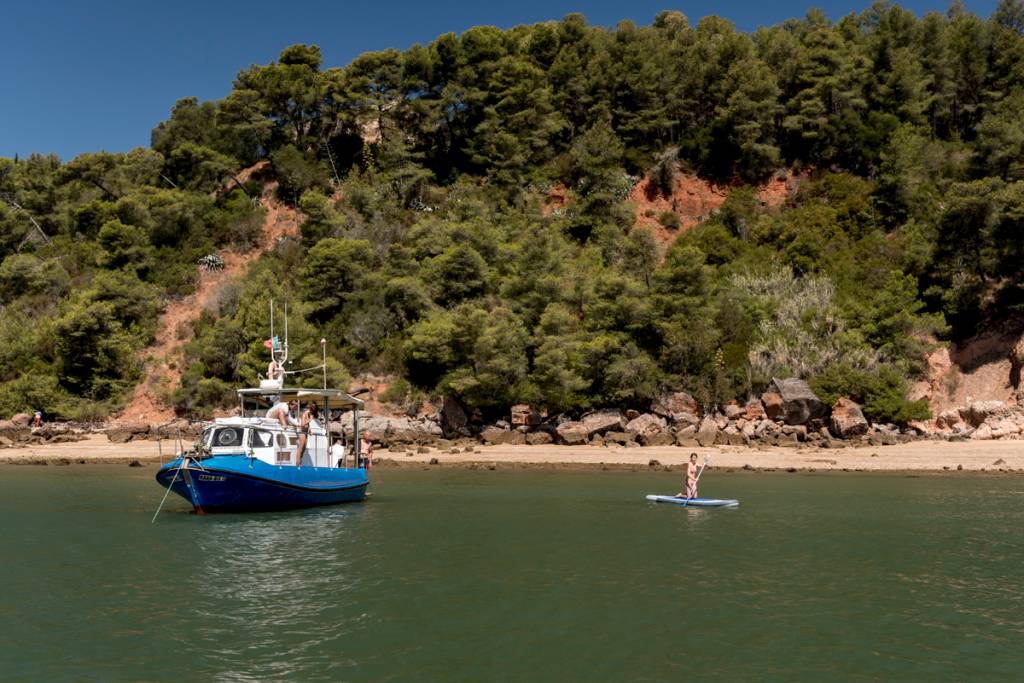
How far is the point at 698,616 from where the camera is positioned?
552 inches

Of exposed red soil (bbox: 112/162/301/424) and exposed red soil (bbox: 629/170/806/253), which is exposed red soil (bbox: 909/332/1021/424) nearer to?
exposed red soil (bbox: 629/170/806/253)

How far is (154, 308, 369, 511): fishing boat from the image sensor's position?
23.6 metres

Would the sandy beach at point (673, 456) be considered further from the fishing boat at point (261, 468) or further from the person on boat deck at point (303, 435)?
the person on boat deck at point (303, 435)

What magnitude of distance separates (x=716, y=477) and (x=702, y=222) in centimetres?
3829

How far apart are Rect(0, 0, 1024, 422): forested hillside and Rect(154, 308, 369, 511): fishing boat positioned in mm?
17934

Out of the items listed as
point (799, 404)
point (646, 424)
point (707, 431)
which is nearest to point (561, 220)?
point (646, 424)

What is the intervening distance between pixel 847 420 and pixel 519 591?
30.4 metres

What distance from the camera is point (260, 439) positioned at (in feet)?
81.3

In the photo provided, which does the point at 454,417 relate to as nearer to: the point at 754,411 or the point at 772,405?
the point at 754,411

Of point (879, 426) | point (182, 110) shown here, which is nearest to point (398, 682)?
point (879, 426)

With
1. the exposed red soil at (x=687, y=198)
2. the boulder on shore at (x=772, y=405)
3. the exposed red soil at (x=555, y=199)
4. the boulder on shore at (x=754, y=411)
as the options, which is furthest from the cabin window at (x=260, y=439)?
the exposed red soil at (x=687, y=198)

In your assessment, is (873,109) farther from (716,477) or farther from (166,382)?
(166,382)

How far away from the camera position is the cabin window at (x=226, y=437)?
24.4 metres

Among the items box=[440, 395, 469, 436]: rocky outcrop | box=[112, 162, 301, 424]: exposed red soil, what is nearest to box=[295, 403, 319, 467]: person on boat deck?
box=[440, 395, 469, 436]: rocky outcrop
